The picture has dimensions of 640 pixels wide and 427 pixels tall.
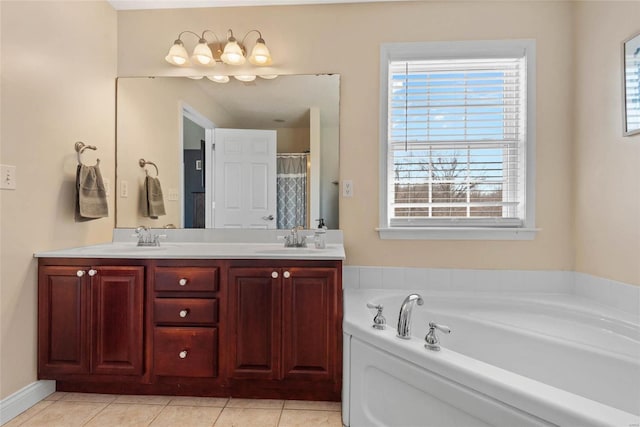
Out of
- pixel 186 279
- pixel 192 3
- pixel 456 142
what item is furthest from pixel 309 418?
pixel 192 3

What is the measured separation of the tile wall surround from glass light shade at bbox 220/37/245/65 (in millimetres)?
1599

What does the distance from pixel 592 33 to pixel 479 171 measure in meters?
0.99

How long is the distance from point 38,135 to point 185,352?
141cm

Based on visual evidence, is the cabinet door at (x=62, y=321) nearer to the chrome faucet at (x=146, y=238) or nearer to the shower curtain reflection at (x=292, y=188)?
the chrome faucet at (x=146, y=238)

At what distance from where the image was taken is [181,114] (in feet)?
7.77

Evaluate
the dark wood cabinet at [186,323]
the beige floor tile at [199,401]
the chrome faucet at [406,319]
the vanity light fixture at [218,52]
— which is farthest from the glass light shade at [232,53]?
the beige floor tile at [199,401]

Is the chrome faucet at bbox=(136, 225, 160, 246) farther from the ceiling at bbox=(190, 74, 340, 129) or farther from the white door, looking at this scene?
the ceiling at bbox=(190, 74, 340, 129)

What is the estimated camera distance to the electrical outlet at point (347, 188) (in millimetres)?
2258

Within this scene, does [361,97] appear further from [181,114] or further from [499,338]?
[499,338]

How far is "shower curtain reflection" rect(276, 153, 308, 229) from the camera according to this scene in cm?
229

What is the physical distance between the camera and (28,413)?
168cm

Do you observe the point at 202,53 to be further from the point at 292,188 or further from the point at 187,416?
the point at 187,416

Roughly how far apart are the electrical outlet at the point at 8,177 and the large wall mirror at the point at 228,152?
0.74 m

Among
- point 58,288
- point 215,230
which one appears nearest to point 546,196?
point 215,230
